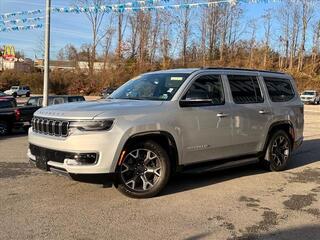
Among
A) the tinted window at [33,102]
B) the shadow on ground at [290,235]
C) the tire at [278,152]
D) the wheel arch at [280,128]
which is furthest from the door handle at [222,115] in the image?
the tinted window at [33,102]

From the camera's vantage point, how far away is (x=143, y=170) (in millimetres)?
6551

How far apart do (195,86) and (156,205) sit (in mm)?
2003

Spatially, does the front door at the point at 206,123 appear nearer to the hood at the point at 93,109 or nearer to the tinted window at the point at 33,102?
the hood at the point at 93,109

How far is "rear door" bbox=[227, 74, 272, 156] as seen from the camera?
7.72 m

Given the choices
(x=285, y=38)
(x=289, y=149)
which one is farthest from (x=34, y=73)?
(x=289, y=149)

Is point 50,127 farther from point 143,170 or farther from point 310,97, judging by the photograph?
point 310,97

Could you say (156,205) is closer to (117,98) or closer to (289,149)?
(117,98)

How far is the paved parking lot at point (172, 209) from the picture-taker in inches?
203

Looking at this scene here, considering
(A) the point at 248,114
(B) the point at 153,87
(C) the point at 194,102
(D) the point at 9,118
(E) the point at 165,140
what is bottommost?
(D) the point at 9,118

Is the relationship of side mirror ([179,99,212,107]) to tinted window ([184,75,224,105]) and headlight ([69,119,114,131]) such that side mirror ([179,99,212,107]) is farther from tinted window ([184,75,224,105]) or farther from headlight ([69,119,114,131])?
headlight ([69,119,114,131])

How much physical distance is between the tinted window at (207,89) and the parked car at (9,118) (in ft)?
37.5

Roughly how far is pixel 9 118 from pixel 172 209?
12.7 meters

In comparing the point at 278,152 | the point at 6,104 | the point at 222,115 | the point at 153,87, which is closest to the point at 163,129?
the point at 153,87

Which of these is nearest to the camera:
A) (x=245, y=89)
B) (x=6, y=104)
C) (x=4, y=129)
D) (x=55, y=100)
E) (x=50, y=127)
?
(x=50, y=127)
